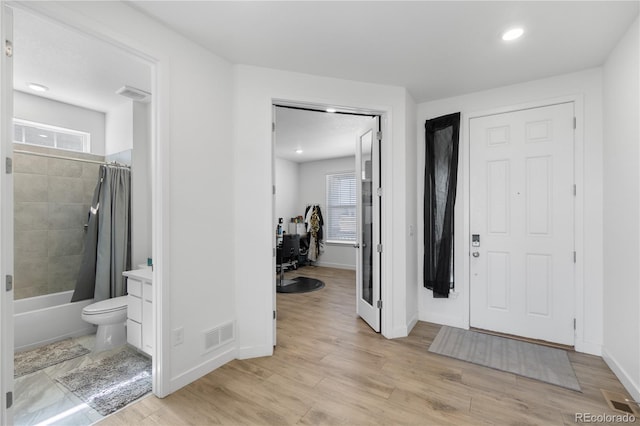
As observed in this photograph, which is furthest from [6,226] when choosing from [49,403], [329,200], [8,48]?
[329,200]

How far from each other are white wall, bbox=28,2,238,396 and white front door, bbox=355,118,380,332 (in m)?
1.23

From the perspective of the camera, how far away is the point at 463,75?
2.80 metres

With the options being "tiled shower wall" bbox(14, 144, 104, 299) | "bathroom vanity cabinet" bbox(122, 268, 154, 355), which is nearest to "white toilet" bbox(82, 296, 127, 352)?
"bathroom vanity cabinet" bbox(122, 268, 154, 355)

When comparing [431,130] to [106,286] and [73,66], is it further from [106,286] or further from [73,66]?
[106,286]

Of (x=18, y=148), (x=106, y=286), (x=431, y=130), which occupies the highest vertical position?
(x=431, y=130)

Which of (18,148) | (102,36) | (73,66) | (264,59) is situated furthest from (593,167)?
→ (18,148)

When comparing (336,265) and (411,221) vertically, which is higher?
(411,221)

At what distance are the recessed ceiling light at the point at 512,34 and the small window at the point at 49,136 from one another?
15.9 ft

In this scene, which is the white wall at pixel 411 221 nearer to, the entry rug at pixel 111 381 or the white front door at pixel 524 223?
the white front door at pixel 524 223

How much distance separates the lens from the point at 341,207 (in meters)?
7.07

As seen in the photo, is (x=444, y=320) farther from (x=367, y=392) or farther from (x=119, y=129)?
(x=119, y=129)

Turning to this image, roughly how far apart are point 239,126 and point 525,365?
10.5 ft

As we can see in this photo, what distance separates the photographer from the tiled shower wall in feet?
10.3

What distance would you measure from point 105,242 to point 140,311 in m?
1.26
